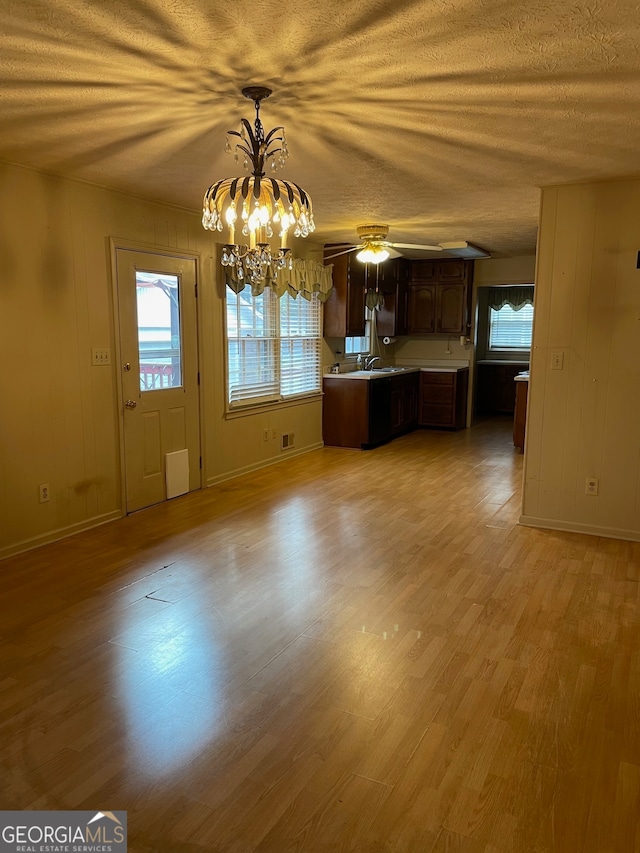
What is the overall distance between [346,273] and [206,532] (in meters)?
3.84

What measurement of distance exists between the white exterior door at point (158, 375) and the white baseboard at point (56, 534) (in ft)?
0.71

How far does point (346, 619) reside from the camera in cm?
298

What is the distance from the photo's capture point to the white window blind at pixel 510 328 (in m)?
9.86

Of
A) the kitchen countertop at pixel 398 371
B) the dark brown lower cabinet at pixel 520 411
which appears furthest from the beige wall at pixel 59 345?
the dark brown lower cabinet at pixel 520 411

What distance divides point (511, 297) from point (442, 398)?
256 centimetres

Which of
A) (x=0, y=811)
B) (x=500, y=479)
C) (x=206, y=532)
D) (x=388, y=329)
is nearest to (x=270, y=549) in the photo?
(x=206, y=532)

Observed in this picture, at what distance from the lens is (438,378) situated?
837 cm

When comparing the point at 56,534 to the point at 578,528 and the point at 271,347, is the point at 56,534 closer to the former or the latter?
the point at 271,347

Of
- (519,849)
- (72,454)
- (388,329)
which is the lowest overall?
(519,849)

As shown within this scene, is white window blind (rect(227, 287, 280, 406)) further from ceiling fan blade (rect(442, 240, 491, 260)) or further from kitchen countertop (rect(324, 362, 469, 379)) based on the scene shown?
ceiling fan blade (rect(442, 240, 491, 260))

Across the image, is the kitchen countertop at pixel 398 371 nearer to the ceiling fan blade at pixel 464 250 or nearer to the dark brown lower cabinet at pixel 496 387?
the dark brown lower cabinet at pixel 496 387

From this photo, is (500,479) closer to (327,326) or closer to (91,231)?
(327,326)

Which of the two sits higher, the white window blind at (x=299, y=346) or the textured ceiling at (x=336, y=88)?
the textured ceiling at (x=336, y=88)
